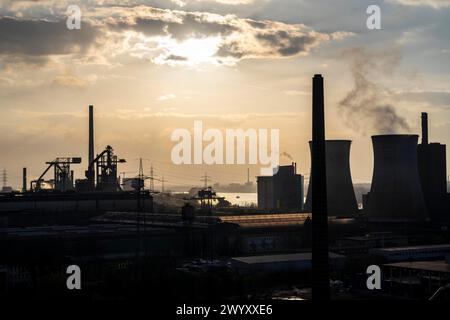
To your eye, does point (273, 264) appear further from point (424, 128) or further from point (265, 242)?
point (424, 128)

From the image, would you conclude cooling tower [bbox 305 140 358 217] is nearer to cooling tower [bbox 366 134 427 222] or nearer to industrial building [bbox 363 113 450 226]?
industrial building [bbox 363 113 450 226]

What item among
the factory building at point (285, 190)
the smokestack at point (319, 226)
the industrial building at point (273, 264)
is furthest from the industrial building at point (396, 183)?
the factory building at point (285, 190)

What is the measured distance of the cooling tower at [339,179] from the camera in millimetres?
44531

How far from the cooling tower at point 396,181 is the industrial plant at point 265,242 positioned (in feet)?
0.23

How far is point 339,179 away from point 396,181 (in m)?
5.00

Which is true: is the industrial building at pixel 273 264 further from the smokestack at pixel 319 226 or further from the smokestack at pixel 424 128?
the smokestack at pixel 424 128

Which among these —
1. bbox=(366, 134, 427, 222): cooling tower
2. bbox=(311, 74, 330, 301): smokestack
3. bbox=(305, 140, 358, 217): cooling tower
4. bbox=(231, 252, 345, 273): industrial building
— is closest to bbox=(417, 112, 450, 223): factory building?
bbox=(305, 140, 358, 217): cooling tower

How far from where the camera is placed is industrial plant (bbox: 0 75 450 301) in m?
23.6

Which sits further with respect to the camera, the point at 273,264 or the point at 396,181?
the point at 396,181

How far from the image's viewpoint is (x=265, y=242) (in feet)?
131

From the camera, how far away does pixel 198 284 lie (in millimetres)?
24250

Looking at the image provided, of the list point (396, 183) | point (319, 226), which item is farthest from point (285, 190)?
point (319, 226)

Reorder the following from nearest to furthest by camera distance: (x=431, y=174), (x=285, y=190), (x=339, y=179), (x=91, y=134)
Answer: (x=339, y=179), (x=431, y=174), (x=91, y=134), (x=285, y=190)
